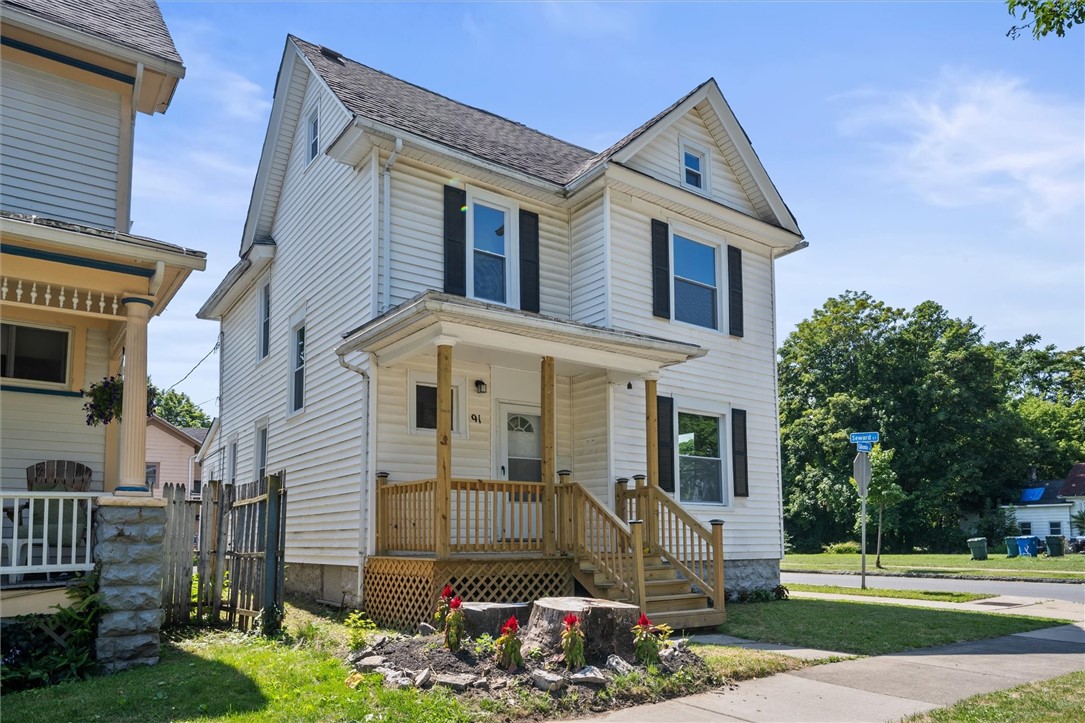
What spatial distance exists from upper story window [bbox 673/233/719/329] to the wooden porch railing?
3.46m

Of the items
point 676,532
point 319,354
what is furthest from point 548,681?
point 319,354

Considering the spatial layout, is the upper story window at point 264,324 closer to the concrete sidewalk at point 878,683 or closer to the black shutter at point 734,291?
the black shutter at point 734,291

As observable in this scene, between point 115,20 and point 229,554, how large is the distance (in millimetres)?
7292

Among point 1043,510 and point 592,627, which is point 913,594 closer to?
point 592,627

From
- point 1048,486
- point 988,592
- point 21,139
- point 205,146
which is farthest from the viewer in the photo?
point 1048,486

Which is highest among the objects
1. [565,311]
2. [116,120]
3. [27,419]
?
[116,120]

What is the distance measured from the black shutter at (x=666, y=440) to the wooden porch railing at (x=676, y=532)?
3.06 feet

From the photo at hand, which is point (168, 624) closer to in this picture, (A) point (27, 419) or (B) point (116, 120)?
(A) point (27, 419)

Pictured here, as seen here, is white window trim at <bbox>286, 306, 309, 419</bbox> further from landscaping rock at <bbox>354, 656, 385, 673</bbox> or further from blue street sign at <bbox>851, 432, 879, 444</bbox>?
blue street sign at <bbox>851, 432, 879, 444</bbox>

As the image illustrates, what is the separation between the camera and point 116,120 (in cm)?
1073

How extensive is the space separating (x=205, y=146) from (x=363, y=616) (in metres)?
7.36

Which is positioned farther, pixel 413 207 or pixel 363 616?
pixel 413 207

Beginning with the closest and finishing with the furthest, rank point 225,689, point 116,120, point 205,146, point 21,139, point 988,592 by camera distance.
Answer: point 225,689
point 21,139
point 116,120
point 205,146
point 988,592

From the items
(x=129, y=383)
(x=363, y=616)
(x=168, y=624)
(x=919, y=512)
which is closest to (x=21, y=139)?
(x=129, y=383)
